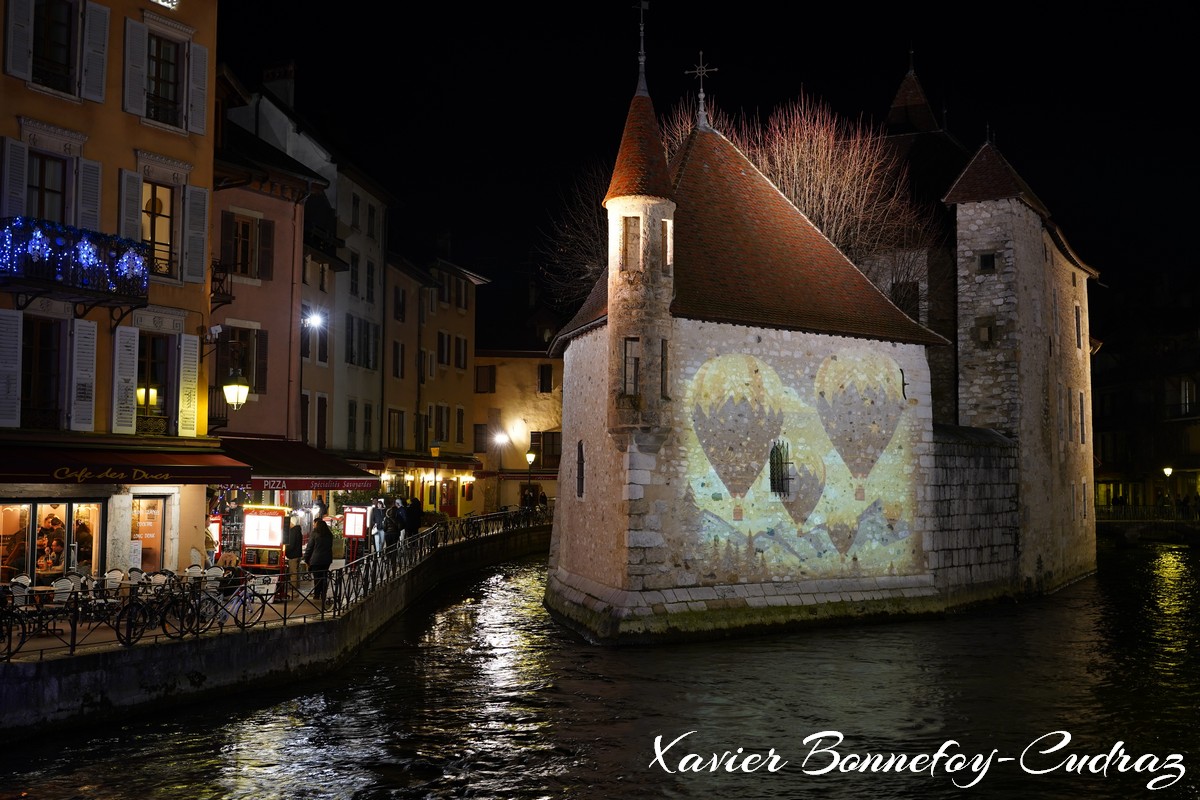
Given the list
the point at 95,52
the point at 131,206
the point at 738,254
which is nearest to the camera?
the point at 95,52

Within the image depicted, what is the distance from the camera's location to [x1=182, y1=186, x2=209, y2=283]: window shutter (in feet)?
70.6

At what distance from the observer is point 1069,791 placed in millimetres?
12391

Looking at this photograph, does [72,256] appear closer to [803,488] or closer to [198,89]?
[198,89]

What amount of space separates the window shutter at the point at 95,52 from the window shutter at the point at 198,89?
5.82 feet

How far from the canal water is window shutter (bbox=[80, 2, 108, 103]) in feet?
35.7

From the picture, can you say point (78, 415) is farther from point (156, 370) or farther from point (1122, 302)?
point (1122, 302)

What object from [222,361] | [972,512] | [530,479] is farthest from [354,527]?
[530,479]

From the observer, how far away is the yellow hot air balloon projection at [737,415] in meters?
22.0

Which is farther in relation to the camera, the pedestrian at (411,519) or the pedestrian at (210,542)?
the pedestrian at (411,519)

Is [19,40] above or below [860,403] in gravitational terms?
above

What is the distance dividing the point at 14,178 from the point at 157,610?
8.22 meters

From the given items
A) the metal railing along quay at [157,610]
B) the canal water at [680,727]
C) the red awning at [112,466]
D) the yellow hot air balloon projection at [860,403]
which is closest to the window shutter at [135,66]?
the red awning at [112,466]

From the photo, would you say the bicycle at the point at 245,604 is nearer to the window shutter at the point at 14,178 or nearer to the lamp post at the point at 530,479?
the window shutter at the point at 14,178

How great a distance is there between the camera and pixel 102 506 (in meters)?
19.9
